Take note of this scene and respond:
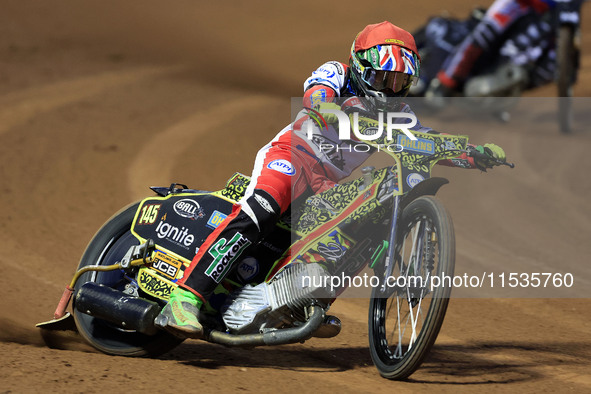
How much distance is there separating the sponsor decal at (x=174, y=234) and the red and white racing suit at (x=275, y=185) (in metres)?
0.25

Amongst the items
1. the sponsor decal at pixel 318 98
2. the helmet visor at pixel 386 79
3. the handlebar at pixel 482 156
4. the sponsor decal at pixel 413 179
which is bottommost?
the sponsor decal at pixel 413 179

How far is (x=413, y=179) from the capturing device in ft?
16.0

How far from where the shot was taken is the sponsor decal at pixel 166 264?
5.49 metres

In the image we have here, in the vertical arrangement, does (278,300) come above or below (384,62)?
below

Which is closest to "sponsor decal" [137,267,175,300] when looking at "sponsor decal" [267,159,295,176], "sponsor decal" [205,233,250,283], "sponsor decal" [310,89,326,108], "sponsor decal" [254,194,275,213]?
"sponsor decal" [205,233,250,283]

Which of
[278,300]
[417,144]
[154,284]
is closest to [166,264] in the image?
[154,284]

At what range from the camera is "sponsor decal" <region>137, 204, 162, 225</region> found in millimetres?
5707

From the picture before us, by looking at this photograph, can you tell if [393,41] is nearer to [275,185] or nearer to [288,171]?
[288,171]

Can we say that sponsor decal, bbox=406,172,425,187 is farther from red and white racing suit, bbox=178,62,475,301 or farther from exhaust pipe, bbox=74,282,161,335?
exhaust pipe, bbox=74,282,161,335

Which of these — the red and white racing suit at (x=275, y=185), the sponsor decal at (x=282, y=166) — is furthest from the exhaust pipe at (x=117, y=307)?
the sponsor decal at (x=282, y=166)

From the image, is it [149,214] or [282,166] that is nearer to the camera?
[282,166]

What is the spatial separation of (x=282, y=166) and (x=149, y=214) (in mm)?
1022

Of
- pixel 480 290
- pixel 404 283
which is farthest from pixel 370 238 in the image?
pixel 480 290

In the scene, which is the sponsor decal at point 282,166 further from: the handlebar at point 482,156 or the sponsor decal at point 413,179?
the handlebar at point 482,156
